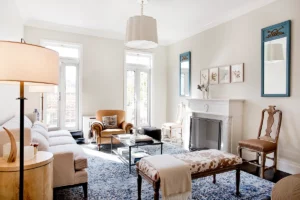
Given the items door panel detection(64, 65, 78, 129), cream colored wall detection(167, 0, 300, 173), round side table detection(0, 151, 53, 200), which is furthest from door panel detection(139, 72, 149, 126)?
round side table detection(0, 151, 53, 200)

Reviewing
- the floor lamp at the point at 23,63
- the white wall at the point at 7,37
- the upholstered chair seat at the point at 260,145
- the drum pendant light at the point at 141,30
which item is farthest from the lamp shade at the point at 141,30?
the upholstered chair seat at the point at 260,145

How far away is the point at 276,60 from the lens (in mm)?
3422

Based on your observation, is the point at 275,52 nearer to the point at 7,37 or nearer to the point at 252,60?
the point at 252,60

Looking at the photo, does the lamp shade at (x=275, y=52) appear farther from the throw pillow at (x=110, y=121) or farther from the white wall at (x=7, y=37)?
the white wall at (x=7, y=37)

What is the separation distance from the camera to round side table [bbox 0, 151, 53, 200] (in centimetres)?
160

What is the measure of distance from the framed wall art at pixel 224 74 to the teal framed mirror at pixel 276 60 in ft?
2.56

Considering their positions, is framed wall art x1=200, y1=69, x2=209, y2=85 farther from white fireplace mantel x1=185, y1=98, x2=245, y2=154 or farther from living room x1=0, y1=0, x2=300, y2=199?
white fireplace mantel x1=185, y1=98, x2=245, y2=154

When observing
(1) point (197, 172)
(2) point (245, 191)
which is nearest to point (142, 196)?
(1) point (197, 172)

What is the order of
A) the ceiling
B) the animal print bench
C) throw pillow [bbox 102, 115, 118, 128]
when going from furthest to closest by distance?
throw pillow [bbox 102, 115, 118, 128] < the ceiling < the animal print bench

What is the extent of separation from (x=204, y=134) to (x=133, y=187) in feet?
8.51

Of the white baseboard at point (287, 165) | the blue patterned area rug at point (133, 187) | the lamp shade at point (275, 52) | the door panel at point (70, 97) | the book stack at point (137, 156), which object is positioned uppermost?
the lamp shade at point (275, 52)

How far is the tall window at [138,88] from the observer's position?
6.18 m

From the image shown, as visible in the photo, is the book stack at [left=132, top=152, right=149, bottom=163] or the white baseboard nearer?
the white baseboard

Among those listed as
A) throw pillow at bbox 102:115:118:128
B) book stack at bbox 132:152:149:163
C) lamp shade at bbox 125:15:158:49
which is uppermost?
lamp shade at bbox 125:15:158:49
